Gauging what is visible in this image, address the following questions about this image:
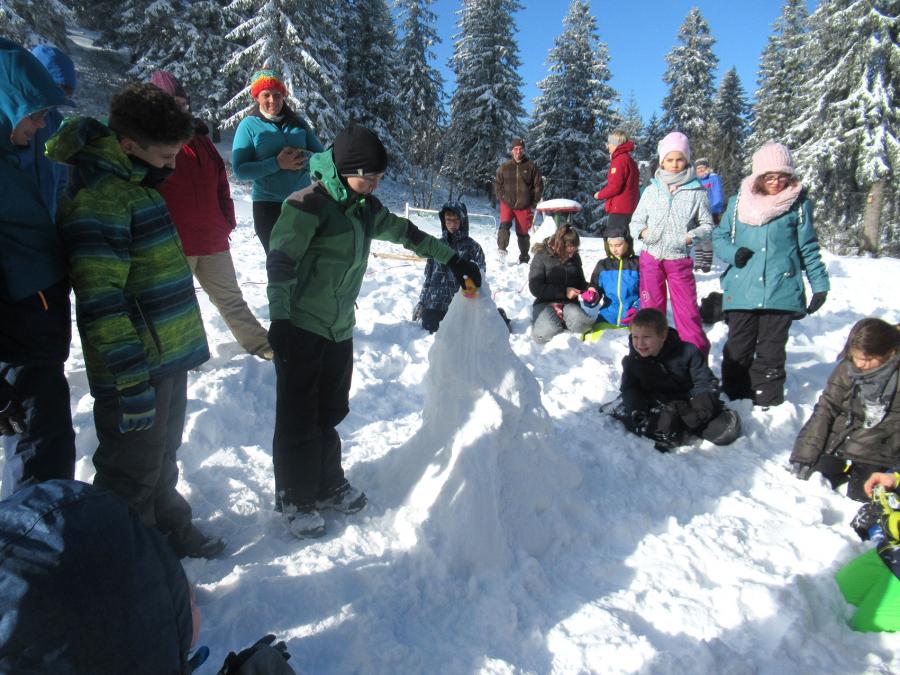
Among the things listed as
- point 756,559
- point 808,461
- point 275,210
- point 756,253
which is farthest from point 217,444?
point 756,253

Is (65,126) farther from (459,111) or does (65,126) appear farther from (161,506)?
(459,111)

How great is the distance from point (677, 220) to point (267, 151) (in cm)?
347

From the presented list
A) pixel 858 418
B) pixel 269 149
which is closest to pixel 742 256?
pixel 858 418

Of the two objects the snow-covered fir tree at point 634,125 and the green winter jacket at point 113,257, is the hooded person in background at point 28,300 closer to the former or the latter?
the green winter jacket at point 113,257

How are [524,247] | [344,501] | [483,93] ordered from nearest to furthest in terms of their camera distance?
[344,501] < [524,247] < [483,93]

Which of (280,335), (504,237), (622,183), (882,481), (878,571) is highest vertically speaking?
(622,183)

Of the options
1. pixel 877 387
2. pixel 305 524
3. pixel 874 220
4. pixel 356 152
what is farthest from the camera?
pixel 874 220

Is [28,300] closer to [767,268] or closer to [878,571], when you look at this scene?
[878,571]

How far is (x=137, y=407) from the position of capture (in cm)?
185

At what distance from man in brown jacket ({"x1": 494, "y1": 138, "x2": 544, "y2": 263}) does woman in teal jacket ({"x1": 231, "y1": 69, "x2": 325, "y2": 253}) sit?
6.20 metres

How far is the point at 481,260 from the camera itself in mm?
6246

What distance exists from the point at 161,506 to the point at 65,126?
5.42 feet

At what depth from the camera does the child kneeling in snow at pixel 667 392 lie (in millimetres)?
3791

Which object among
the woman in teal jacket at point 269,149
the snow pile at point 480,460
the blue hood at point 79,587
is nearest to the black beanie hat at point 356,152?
the snow pile at point 480,460
